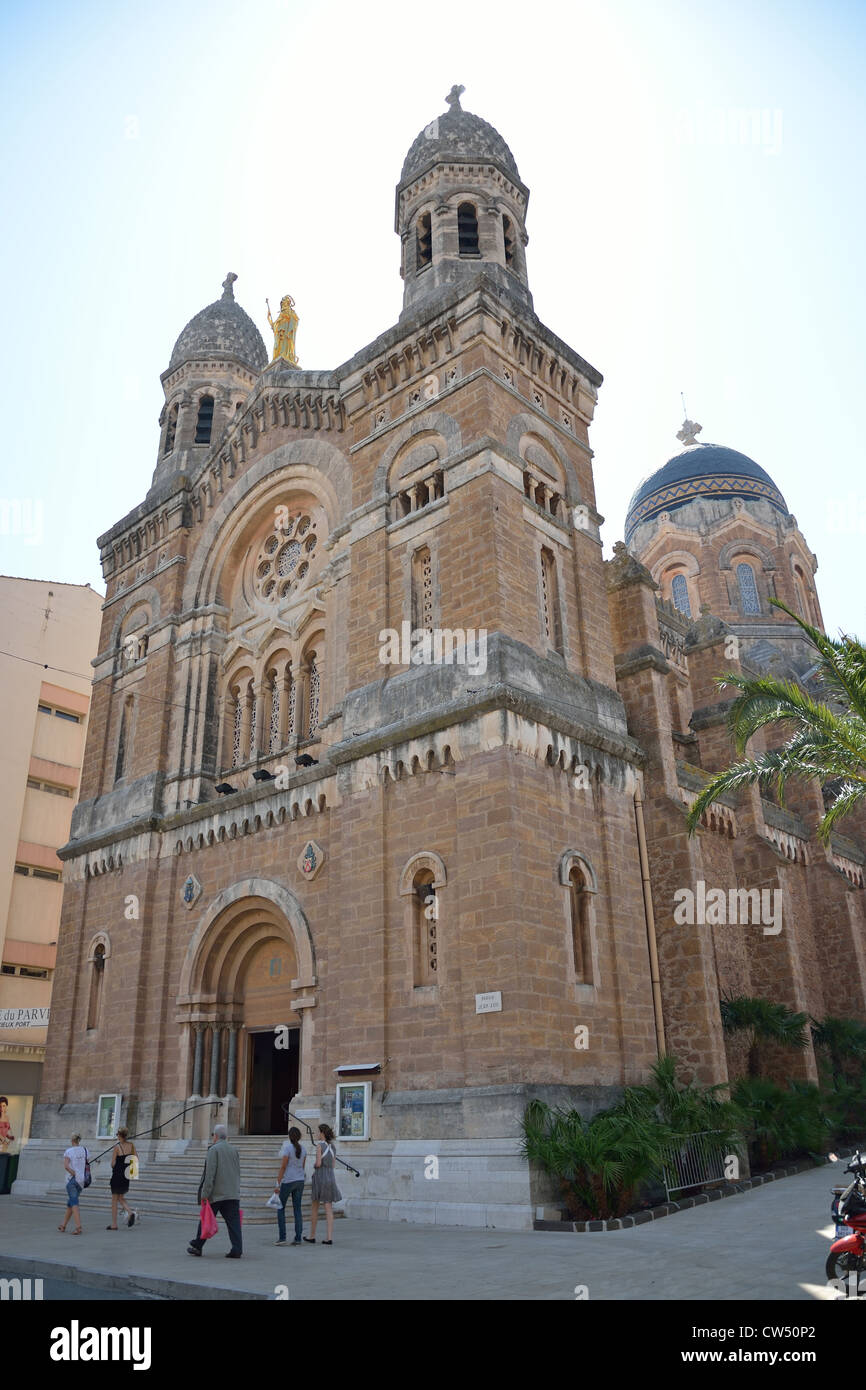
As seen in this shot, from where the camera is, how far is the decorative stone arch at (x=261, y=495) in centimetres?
2277

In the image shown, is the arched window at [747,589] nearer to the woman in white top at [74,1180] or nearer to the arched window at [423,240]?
the arched window at [423,240]

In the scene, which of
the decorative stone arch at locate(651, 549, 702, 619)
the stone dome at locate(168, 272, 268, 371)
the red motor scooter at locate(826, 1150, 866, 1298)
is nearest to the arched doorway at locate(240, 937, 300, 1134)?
the red motor scooter at locate(826, 1150, 866, 1298)

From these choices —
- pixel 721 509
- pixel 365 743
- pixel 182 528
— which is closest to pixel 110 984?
pixel 365 743

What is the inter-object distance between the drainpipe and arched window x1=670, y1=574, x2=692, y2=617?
82.2 feet

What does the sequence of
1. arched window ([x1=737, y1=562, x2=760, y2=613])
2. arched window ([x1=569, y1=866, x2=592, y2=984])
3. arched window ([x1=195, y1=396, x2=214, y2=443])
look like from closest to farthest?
arched window ([x1=569, y1=866, x2=592, y2=984]) < arched window ([x1=195, y1=396, x2=214, y2=443]) < arched window ([x1=737, y1=562, x2=760, y2=613])

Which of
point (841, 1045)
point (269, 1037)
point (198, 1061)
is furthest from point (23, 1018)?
point (841, 1045)

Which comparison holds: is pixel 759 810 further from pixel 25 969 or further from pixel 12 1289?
pixel 25 969

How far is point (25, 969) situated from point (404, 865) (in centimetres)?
2395

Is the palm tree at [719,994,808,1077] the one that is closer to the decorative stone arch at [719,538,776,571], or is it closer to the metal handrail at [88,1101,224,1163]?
the metal handrail at [88,1101,224,1163]

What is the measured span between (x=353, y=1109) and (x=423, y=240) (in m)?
19.1

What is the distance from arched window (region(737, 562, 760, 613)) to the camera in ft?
136

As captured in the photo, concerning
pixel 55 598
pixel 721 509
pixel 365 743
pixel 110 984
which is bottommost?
pixel 110 984

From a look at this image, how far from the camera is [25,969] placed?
3509 centimetres

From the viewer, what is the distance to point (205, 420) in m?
30.4
